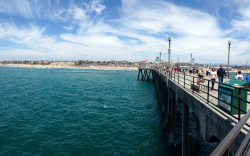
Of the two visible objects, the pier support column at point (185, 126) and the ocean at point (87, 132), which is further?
the ocean at point (87, 132)

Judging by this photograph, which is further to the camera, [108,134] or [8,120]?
[8,120]

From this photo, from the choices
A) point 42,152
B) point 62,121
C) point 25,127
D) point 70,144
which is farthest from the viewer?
point 62,121

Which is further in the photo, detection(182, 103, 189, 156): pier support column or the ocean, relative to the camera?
the ocean

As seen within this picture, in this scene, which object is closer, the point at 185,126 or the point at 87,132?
the point at 185,126

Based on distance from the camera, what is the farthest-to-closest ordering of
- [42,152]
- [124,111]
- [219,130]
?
[124,111] → [42,152] → [219,130]

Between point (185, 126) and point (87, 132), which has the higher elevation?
point (185, 126)

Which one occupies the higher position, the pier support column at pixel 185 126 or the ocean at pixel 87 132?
the pier support column at pixel 185 126

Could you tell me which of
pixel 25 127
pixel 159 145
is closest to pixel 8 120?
pixel 25 127

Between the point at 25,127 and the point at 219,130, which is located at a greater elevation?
the point at 219,130

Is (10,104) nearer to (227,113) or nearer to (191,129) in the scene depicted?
(191,129)

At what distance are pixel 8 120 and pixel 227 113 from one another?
16577 millimetres

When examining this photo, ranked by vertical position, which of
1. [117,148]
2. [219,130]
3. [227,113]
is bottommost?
[117,148]

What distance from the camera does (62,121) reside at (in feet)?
47.0

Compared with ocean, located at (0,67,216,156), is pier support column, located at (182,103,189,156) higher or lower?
higher
